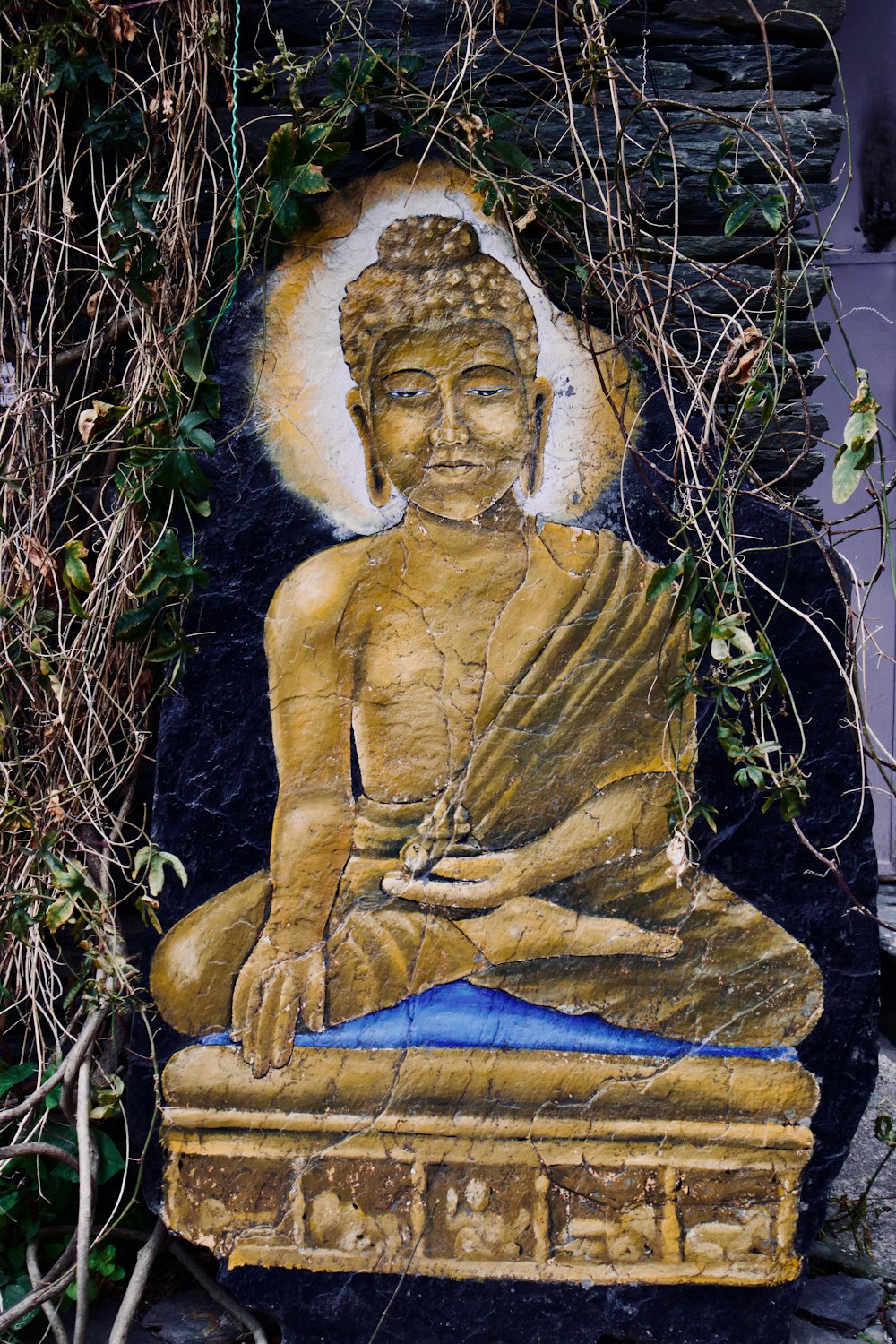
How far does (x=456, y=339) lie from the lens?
2008 mm

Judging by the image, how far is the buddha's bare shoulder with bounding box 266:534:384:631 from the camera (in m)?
2.02

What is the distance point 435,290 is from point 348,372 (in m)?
0.22

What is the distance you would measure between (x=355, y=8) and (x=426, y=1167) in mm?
2208

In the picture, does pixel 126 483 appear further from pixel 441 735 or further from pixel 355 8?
pixel 355 8

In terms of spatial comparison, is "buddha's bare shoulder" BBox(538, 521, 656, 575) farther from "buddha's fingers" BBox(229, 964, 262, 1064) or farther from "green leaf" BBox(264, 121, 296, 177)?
"buddha's fingers" BBox(229, 964, 262, 1064)

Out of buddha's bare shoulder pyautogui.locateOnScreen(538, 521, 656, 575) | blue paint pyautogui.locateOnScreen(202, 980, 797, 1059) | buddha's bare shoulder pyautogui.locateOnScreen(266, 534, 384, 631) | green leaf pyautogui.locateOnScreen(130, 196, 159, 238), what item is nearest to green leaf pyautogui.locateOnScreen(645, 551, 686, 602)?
buddha's bare shoulder pyautogui.locateOnScreen(538, 521, 656, 575)

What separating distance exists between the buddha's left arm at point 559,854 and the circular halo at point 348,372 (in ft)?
1.81

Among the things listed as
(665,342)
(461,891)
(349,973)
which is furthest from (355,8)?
(349,973)

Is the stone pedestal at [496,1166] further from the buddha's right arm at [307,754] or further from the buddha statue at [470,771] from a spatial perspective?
the buddha's right arm at [307,754]

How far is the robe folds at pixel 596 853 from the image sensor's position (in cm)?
202

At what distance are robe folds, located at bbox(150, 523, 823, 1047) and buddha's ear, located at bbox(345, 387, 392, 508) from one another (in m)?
0.30

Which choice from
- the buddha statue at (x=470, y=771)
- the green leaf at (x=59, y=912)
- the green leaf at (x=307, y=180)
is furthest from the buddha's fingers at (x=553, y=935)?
the green leaf at (x=307, y=180)

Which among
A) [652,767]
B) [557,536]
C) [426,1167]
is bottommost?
[426,1167]

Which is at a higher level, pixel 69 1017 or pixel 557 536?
pixel 557 536
